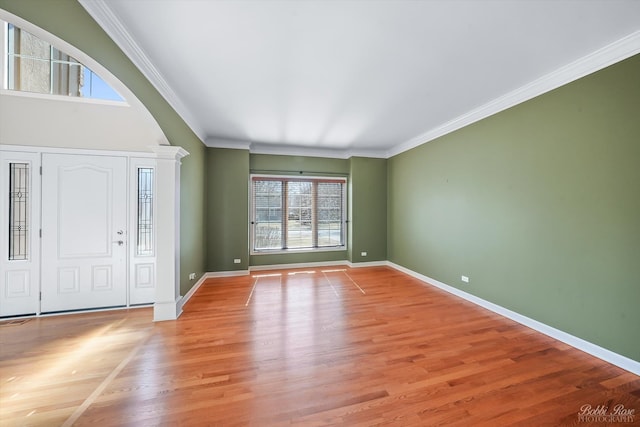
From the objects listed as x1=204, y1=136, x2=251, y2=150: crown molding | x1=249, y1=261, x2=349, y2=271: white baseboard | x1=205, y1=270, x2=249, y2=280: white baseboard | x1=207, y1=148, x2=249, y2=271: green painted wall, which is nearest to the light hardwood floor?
x1=205, y1=270, x2=249, y2=280: white baseboard

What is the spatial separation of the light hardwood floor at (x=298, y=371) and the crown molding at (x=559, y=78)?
278 cm

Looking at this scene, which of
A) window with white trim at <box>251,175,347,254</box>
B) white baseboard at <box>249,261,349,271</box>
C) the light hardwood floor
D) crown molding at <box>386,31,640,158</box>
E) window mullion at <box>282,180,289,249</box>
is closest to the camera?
the light hardwood floor

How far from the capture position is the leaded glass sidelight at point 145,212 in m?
3.23

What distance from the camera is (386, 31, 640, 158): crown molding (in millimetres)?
1964

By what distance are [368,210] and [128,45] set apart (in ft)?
15.9

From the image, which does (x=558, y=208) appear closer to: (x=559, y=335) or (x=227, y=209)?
(x=559, y=335)

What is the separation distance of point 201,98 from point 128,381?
316cm

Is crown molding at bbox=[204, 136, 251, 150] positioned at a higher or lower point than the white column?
higher

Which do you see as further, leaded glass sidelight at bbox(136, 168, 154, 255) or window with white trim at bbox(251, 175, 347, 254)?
window with white trim at bbox(251, 175, 347, 254)

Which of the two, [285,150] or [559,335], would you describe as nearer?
A: [559,335]

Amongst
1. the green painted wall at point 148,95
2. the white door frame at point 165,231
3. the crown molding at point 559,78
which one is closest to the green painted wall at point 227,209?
the green painted wall at point 148,95

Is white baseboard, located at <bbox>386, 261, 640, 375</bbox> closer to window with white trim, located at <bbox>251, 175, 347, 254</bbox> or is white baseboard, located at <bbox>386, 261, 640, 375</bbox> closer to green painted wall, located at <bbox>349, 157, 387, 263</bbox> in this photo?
green painted wall, located at <bbox>349, 157, 387, 263</bbox>

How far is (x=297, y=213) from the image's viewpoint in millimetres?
5590

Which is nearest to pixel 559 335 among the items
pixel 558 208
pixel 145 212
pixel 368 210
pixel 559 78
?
pixel 558 208
